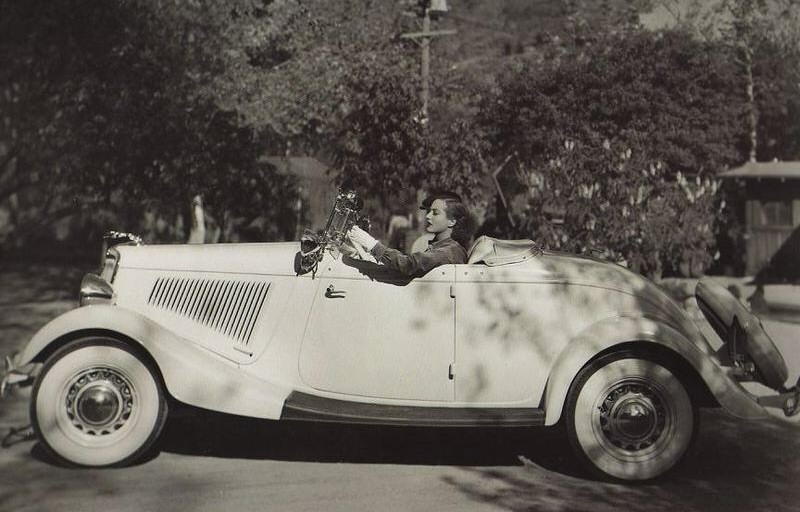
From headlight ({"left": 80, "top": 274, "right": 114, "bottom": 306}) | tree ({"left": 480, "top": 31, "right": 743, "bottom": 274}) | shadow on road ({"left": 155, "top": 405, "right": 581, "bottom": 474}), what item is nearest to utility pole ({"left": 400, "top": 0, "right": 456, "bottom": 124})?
tree ({"left": 480, "top": 31, "right": 743, "bottom": 274})

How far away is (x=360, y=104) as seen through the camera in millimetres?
12555

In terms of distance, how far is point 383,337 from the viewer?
4.88m

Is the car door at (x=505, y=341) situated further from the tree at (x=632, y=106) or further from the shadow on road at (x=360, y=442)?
the tree at (x=632, y=106)

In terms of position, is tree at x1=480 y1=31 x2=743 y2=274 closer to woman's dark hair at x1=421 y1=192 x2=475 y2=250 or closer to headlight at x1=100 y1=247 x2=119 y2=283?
woman's dark hair at x1=421 y1=192 x2=475 y2=250

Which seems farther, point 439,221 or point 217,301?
point 439,221

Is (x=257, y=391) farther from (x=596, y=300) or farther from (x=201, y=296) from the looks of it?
(x=596, y=300)

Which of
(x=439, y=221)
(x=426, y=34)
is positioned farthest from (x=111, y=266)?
(x=426, y=34)

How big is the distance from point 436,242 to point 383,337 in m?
0.72

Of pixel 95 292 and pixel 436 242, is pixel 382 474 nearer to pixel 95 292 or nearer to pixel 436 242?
pixel 436 242

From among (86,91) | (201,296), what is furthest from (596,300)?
(86,91)

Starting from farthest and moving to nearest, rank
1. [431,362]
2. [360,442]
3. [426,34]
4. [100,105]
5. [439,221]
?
1. [426,34]
2. [100,105]
3. [360,442]
4. [439,221]
5. [431,362]

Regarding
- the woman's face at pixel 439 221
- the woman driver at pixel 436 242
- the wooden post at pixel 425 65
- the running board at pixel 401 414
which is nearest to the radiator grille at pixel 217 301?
the running board at pixel 401 414

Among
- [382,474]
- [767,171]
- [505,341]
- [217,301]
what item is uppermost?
[767,171]

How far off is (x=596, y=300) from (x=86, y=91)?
9.05 meters
